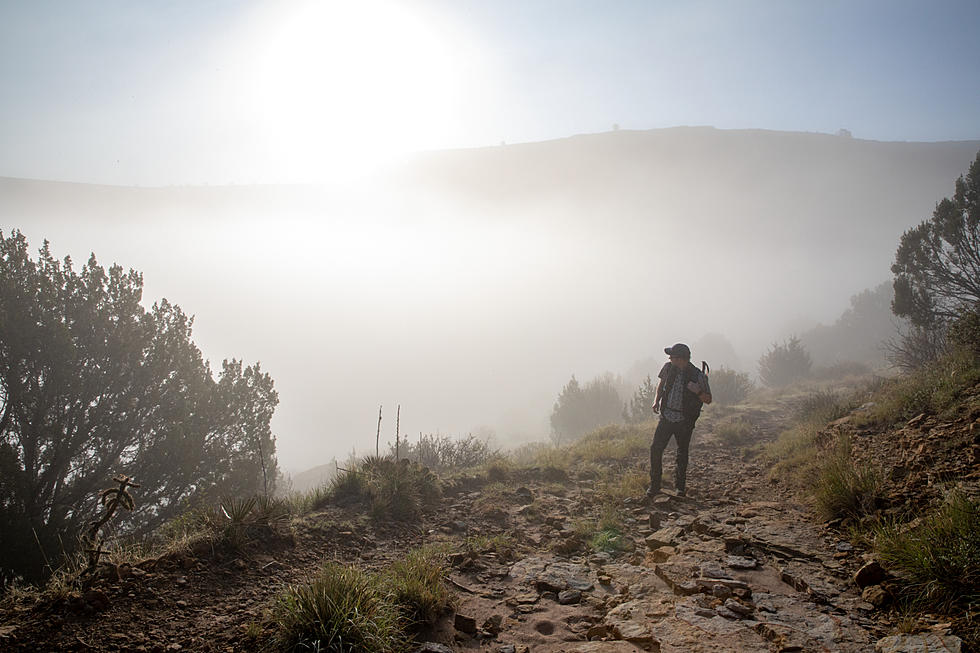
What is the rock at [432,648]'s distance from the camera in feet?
9.05

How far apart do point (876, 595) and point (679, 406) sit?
4.07 metres

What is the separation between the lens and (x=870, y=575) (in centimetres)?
306

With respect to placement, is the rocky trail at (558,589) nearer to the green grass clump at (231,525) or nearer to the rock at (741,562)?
the rock at (741,562)

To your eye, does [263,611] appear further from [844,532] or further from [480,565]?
[844,532]

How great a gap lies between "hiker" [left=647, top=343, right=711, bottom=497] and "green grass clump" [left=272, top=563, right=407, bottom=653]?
4947 millimetres

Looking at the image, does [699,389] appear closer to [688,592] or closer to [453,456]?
[688,592]

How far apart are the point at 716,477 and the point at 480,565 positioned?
5383mm

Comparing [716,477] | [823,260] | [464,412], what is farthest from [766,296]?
[716,477]

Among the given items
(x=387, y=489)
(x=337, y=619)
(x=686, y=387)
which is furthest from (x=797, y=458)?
(x=337, y=619)

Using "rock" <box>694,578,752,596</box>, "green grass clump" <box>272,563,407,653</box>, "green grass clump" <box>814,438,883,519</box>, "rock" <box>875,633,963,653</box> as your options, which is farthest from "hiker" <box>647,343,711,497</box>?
"green grass clump" <box>272,563,407,653</box>

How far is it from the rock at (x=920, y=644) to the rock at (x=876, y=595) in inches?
17.5

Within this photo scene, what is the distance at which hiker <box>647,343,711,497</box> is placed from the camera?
21.9ft

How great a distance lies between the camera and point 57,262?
40.4 ft

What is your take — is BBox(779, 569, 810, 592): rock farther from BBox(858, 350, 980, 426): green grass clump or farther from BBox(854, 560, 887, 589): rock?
BBox(858, 350, 980, 426): green grass clump
